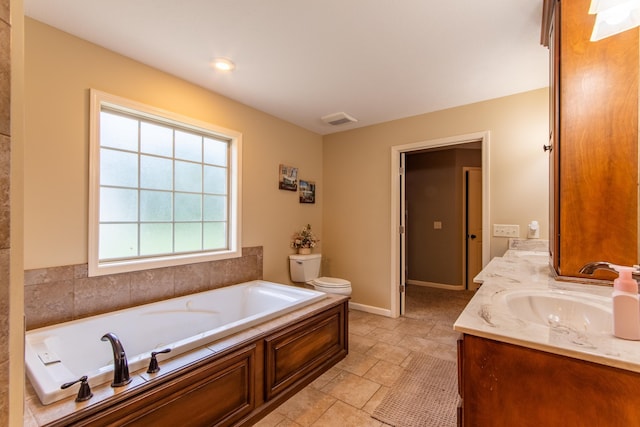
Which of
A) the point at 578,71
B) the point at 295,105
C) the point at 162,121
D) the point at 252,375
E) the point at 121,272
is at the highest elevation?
the point at 295,105

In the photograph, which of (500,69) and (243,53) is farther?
(500,69)

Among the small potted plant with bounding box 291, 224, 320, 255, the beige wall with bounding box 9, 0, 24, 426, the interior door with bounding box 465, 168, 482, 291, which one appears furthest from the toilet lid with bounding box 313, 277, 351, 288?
the beige wall with bounding box 9, 0, 24, 426

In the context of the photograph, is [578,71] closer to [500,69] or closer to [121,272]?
[500,69]

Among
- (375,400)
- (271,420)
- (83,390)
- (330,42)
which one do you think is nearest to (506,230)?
(375,400)

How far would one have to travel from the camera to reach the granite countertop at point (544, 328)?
2.25ft

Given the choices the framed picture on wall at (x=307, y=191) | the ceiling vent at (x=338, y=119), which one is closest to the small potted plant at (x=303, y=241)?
the framed picture on wall at (x=307, y=191)

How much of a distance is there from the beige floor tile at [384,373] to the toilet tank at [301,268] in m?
1.29

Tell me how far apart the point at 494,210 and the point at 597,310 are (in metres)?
1.96

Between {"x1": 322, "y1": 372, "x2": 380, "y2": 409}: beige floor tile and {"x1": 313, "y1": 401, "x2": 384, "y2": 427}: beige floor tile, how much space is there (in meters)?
0.07

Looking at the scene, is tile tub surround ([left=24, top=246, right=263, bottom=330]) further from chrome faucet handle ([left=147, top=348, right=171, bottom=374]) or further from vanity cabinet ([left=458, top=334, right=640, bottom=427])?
vanity cabinet ([left=458, top=334, right=640, bottom=427])

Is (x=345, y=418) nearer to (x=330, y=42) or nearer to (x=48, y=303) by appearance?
(x=48, y=303)

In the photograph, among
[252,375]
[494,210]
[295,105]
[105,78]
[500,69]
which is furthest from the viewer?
[295,105]

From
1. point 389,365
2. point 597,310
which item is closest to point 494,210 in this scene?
point 389,365

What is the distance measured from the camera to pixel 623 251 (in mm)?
1109
